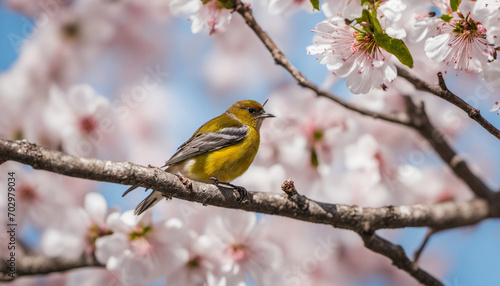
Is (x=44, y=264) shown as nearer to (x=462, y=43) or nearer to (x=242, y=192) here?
(x=242, y=192)

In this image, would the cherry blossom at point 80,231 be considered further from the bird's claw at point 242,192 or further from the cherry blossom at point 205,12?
the cherry blossom at point 205,12

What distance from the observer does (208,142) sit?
319 centimetres

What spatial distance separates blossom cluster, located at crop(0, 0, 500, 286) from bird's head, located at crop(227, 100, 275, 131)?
250 millimetres

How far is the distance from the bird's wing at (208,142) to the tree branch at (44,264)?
A: 0.75 m

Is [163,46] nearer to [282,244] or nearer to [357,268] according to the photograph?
[282,244]

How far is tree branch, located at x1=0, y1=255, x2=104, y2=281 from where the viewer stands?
3.17m

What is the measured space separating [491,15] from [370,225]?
1.21 meters

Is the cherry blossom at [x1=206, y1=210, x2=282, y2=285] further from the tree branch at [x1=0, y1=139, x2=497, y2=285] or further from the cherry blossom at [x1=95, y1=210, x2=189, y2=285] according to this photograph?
the tree branch at [x1=0, y1=139, x2=497, y2=285]

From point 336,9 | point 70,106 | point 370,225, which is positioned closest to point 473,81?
point 370,225

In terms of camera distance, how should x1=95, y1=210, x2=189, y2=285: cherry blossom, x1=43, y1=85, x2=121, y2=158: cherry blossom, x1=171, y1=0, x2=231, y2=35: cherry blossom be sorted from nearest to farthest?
x1=171, y1=0, x2=231, y2=35: cherry blossom < x1=95, y1=210, x2=189, y2=285: cherry blossom < x1=43, y1=85, x2=121, y2=158: cherry blossom

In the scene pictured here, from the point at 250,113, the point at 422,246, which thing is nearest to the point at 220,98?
the point at 250,113

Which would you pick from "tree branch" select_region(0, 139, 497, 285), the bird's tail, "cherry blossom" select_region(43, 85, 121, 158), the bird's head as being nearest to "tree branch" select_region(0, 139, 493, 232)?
"tree branch" select_region(0, 139, 497, 285)

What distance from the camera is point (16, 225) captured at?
3.52 m

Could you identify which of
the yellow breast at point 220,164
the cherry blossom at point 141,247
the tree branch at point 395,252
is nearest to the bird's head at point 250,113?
the yellow breast at point 220,164
